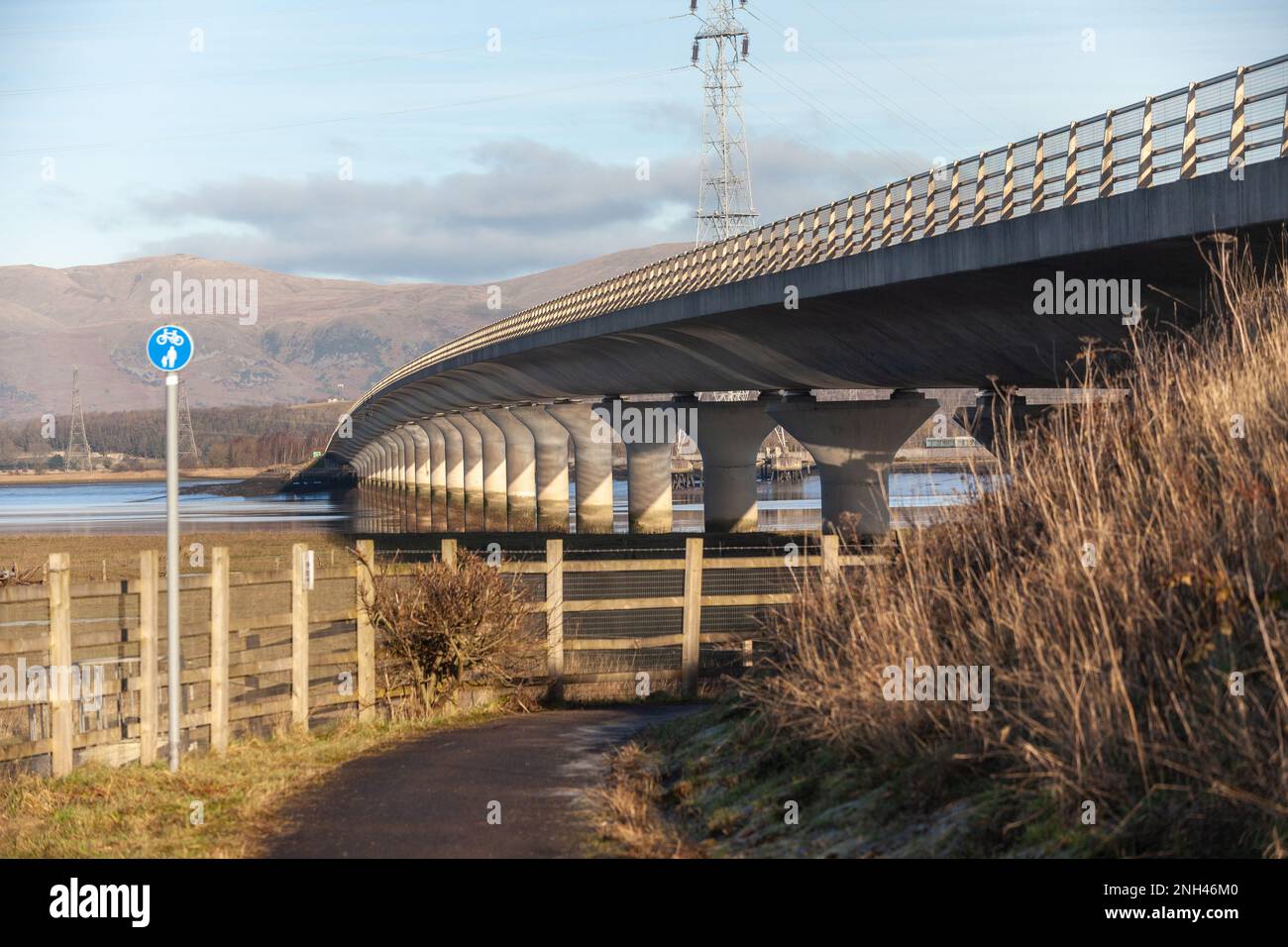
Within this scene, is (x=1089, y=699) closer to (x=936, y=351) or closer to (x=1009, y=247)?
(x=1009, y=247)

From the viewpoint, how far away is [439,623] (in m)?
17.3

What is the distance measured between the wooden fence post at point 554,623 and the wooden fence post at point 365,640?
2.58m

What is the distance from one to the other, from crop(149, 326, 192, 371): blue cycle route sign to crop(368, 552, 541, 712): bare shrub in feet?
13.3

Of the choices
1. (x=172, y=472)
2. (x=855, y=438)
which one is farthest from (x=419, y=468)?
(x=172, y=472)

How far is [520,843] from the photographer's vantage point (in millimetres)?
10188

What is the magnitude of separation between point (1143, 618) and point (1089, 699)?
83 centimetres

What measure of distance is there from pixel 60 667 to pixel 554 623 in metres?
6.92

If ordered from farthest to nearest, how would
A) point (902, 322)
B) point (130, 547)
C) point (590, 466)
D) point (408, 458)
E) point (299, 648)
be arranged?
point (408, 458), point (590, 466), point (130, 547), point (902, 322), point (299, 648)

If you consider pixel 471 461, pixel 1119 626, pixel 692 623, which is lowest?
pixel 692 623

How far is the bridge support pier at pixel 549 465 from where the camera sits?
86000mm

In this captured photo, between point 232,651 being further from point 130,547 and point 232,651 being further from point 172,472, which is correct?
point 130,547

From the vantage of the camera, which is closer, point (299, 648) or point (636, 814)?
point (636, 814)

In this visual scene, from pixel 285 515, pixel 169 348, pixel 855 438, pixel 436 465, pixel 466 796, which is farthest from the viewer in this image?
pixel 436 465

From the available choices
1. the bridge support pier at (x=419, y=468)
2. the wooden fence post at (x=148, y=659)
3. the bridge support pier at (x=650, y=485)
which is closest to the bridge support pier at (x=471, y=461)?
the bridge support pier at (x=419, y=468)
